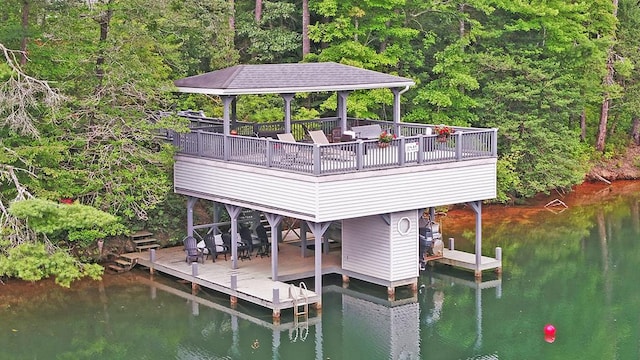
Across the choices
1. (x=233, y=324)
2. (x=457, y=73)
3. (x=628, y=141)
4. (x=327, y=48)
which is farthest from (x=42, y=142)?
(x=628, y=141)

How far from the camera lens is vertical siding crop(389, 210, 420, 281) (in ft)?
78.6

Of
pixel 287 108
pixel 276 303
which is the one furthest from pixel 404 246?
pixel 287 108

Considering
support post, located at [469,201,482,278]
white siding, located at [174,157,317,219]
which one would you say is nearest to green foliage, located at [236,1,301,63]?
white siding, located at [174,157,317,219]

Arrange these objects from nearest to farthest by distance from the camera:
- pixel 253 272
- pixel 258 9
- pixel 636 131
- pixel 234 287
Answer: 1. pixel 234 287
2. pixel 253 272
3. pixel 258 9
4. pixel 636 131

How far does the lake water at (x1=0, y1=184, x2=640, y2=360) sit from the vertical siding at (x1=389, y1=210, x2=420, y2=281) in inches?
26.0

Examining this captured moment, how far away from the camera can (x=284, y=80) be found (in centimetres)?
2539

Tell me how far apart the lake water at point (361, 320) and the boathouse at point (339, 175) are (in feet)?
2.50

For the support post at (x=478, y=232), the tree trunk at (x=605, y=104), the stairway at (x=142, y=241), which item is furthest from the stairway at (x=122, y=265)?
the tree trunk at (x=605, y=104)

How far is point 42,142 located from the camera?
81.7 feet

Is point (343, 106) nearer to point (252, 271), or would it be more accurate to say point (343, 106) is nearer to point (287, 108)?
point (287, 108)

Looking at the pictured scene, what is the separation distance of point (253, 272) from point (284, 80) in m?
4.74

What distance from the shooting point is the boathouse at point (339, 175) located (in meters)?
22.8

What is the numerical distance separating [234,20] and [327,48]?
368cm

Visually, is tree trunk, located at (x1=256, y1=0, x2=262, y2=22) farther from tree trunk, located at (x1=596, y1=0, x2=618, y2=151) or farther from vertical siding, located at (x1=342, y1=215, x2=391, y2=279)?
tree trunk, located at (x1=596, y1=0, x2=618, y2=151)
